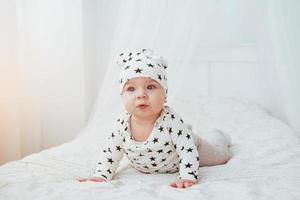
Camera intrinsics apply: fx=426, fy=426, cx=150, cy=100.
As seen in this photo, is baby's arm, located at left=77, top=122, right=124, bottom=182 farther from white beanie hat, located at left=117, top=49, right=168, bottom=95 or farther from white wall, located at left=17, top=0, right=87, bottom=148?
white wall, located at left=17, top=0, right=87, bottom=148

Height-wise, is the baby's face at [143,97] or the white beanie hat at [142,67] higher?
the white beanie hat at [142,67]

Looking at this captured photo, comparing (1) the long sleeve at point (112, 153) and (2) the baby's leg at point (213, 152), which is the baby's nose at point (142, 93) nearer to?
(1) the long sleeve at point (112, 153)

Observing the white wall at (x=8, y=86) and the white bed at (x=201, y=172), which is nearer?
the white bed at (x=201, y=172)

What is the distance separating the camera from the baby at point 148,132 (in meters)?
1.37

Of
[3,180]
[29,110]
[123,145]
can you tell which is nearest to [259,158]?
[123,145]

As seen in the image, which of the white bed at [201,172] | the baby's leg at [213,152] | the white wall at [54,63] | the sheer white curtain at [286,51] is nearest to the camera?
the white bed at [201,172]

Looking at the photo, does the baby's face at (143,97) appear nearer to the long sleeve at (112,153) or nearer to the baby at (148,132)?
the baby at (148,132)

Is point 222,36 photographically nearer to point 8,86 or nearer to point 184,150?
point 8,86

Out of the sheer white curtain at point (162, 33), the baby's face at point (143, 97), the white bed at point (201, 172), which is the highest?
the sheer white curtain at point (162, 33)

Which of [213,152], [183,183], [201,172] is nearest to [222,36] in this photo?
[213,152]

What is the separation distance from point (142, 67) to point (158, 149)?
0.28 m

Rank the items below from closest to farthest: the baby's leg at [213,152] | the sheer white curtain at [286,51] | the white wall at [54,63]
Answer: the baby's leg at [213,152] → the sheer white curtain at [286,51] → the white wall at [54,63]

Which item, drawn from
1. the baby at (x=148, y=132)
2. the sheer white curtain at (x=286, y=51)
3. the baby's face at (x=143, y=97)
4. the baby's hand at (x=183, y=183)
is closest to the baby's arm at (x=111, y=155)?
the baby at (x=148, y=132)

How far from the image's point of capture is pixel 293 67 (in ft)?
7.15
